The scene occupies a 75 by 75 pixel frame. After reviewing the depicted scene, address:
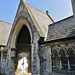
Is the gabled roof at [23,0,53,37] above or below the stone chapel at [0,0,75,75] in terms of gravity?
above

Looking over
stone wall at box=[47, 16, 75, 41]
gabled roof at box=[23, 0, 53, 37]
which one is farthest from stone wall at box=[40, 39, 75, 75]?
gabled roof at box=[23, 0, 53, 37]

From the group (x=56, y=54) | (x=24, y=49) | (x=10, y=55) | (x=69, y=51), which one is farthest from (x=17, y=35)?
(x=69, y=51)

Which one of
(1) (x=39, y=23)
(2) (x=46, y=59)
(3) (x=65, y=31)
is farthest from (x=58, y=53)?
(1) (x=39, y=23)

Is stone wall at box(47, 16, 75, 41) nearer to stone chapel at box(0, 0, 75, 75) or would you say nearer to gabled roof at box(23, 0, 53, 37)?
stone chapel at box(0, 0, 75, 75)

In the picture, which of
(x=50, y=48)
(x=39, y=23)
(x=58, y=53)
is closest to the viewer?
(x=58, y=53)

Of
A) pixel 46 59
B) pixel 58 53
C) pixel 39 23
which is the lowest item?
pixel 46 59

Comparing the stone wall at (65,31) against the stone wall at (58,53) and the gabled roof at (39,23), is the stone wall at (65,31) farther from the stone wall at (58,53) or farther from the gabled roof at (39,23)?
the gabled roof at (39,23)

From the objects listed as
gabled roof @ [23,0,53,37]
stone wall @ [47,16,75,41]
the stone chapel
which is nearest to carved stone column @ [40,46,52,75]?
the stone chapel

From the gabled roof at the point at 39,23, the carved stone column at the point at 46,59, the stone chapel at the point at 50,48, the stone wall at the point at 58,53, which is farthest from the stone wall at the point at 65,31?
the carved stone column at the point at 46,59

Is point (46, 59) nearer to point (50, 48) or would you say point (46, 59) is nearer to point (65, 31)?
point (50, 48)

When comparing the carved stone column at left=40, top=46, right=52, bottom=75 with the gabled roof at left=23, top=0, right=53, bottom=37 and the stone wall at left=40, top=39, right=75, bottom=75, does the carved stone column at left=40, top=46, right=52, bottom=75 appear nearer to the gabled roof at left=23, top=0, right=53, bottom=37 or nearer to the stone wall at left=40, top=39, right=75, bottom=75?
the stone wall at left=40, top=39, right=75, bottom=75

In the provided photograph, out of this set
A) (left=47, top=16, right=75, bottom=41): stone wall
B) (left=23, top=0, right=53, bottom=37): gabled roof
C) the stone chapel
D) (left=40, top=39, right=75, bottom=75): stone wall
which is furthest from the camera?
(left=23, top=0, right=53, bottom=37): gabled roof

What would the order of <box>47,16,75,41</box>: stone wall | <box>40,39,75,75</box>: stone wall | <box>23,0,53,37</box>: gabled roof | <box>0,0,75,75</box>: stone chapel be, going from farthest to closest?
<box>23,0,53,37</box>: gabled roof, <box>47,16,75,41</box>: stone wall, <box>0,0,75,75</box>: stone chapel, <box>40,39,75,75</box>: stone wall

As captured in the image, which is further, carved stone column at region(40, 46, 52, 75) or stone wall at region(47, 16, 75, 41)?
carved stone column at region(40, 46, 52, 75)
